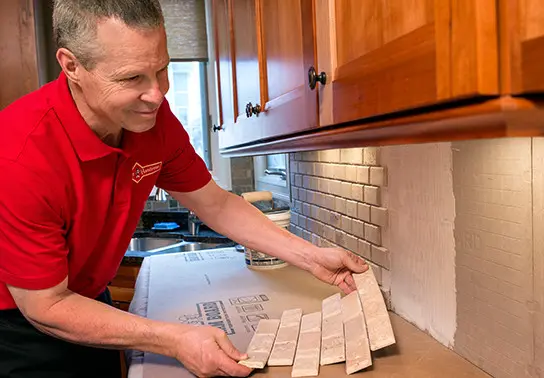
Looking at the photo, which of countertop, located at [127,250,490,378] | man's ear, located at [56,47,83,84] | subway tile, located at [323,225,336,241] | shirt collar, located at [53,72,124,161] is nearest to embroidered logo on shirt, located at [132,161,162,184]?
shirt collar, located at [53,72,124,161]

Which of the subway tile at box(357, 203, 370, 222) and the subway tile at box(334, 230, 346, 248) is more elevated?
the subway tile at box(357, 203, 370, 222)

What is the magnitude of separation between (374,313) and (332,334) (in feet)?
0.33

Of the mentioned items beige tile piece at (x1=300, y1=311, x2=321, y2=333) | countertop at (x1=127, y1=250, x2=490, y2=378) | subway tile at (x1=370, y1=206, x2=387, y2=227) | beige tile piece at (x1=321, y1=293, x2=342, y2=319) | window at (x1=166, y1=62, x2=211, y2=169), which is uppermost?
window at (x1=166, y1=62, x2=211, y2=169)

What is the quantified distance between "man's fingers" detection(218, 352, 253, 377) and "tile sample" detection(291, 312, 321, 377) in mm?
88

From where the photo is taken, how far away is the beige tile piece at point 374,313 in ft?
3.00

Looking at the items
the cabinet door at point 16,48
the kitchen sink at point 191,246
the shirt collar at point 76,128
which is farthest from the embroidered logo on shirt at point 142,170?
the cabinet door at point 16,48

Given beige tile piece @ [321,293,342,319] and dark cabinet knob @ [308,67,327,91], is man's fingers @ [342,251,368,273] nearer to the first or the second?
beige tile piece @ [321,293,342,319]

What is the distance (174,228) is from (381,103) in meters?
2.64

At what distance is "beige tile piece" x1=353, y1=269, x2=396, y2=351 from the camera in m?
0.92

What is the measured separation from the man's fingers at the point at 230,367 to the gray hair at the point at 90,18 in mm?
Answer: 571

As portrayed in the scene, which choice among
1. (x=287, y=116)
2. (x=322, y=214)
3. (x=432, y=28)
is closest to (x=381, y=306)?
(x=287, y=116)

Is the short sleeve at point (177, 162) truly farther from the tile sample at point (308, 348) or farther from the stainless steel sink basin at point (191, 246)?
the stainless steel sink basin at point (191, 246)

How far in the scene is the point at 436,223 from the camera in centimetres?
106

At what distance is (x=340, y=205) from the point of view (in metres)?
1.57
